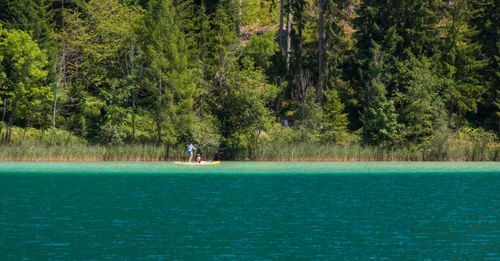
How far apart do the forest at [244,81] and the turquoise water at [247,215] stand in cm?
1577

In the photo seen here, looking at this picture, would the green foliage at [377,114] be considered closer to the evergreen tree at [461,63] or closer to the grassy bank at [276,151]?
the grassy bank at [276,151]

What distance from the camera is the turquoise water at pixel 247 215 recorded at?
61.6 ft

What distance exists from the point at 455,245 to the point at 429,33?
5581cm

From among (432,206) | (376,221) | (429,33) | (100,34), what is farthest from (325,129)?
(376,221)

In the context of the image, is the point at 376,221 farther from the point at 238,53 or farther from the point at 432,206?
the point at 238,53

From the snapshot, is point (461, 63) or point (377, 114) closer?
point (377, 114)

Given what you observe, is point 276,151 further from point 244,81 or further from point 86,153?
point 86,153

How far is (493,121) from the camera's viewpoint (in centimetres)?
6819

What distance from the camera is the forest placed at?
6028 centimetres

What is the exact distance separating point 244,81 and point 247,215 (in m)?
36.0

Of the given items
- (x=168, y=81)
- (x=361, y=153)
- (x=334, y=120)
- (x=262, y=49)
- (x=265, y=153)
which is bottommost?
(x=265, y=153)

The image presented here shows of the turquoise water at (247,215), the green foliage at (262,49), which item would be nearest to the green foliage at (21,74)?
the turquoise water at (247,215)

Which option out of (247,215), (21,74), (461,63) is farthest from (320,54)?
(247,215)

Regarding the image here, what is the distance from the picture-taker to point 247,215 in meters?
25.3
